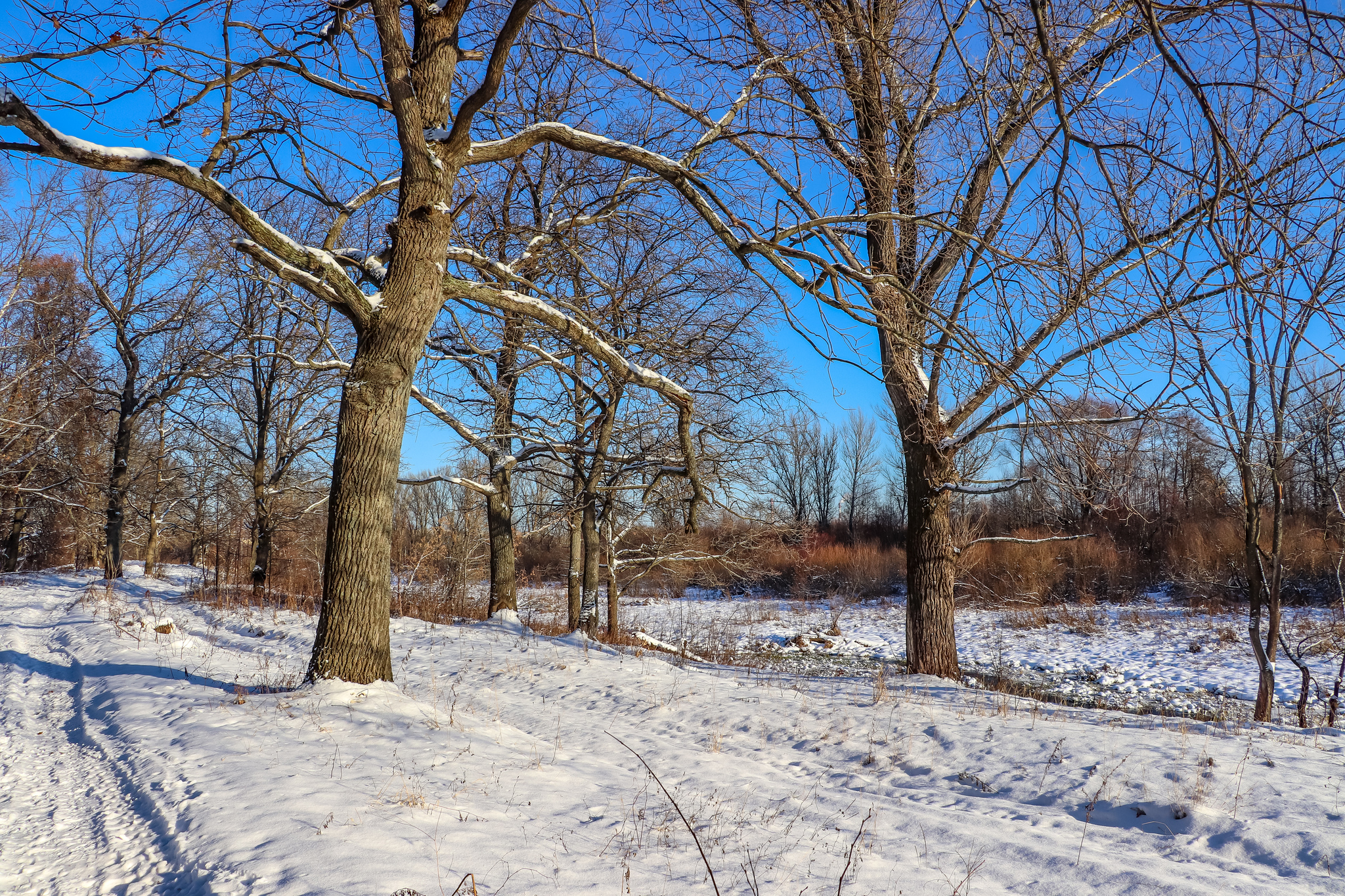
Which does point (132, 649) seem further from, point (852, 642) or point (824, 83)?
point (852, 642)

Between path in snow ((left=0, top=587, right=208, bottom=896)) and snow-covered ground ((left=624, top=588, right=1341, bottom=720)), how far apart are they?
9.62 meters

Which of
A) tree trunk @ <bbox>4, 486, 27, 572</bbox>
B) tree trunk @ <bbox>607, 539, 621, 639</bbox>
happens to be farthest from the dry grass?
tree trunk @ <bbox>4, 486, 27, 572</bbox>

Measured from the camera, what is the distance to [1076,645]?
666 inches

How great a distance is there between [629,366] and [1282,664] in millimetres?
14248

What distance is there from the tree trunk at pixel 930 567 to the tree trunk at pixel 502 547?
759cm

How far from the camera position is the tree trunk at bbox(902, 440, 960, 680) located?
9.26 meters

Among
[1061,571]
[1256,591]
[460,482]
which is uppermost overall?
[460,482]

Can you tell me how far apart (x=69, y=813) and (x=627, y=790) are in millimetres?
3145

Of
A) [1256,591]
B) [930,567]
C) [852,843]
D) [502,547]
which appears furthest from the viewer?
[502,547]

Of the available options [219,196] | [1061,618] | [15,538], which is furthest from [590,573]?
[15,538]

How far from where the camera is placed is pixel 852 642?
17.7 meters

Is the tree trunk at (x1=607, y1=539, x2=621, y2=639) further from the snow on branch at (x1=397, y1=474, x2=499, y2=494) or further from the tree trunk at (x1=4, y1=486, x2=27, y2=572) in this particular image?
the tree trunk at (x1=4, y1=486, x2=27, y2=572)

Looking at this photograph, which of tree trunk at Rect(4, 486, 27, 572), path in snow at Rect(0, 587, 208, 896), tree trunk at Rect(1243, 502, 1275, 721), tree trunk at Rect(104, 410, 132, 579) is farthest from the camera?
tree trunk at Rect(4, 486, 27, 572)

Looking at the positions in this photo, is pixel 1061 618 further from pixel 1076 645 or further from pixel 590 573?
pixel 590 573
